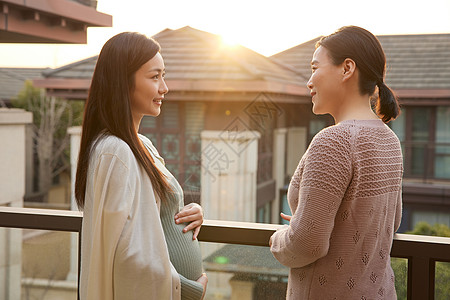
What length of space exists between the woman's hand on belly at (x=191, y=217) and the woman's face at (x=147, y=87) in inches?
10.2

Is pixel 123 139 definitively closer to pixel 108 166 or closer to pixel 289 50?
pixel 108 166

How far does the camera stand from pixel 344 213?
1.08 meters

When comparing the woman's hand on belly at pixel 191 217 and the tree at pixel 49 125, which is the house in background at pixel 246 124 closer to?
the tree at pixel 49 125

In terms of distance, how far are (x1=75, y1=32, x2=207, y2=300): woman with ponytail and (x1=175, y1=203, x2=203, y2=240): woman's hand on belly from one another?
0.20ft

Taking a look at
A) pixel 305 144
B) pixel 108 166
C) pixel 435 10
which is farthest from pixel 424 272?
pixel 435 10

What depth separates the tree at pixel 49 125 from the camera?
14625mm

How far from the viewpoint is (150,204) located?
3.73 ft

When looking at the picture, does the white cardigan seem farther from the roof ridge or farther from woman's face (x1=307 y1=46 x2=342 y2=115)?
the roof ridge

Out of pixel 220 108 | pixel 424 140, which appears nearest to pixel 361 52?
pixel 220 108

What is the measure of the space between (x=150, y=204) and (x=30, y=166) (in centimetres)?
1419

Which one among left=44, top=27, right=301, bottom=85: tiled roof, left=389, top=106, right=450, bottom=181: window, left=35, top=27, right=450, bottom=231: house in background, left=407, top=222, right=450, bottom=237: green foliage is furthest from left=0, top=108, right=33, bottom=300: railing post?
left=389, top=106, right=450, bottom=181: window

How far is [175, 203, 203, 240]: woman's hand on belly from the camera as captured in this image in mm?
1293

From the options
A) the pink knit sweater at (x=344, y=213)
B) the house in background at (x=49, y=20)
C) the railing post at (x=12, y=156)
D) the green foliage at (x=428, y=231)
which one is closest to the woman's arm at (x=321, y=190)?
the pink knit sweater at (x=344, y=213)

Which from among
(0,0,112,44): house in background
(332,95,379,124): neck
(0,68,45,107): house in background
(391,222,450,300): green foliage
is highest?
(0,68,45,107): house in background
